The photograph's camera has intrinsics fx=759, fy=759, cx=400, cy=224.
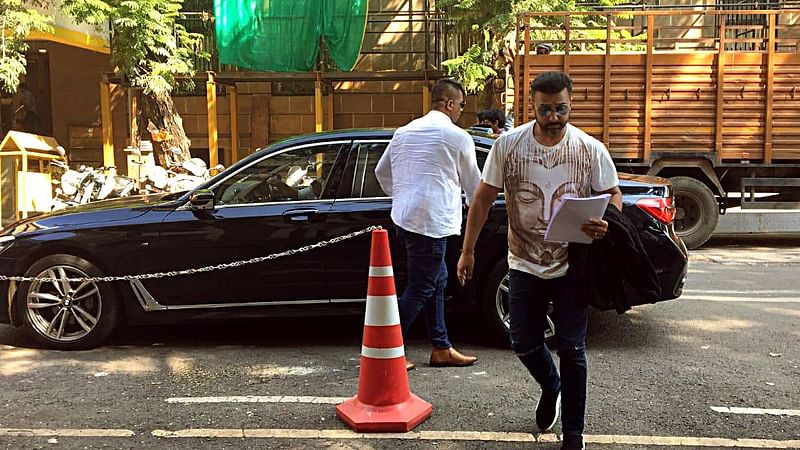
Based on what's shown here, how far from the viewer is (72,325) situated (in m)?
5.30

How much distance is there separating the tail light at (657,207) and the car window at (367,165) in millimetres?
1137

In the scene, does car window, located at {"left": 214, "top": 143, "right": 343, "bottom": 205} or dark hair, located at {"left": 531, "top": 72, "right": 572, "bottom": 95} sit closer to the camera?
dark hair, located at {"left": 531, "top": 72, "right": 572, "bottom": 95}

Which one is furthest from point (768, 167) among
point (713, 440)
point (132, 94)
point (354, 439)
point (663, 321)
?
point (132, 94)

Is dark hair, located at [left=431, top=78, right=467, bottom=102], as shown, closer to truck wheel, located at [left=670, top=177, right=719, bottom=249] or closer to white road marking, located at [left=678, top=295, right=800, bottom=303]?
white road marking, located at [left=678, top=295, right=800, bottom=303]

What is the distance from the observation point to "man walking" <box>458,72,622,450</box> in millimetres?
3301

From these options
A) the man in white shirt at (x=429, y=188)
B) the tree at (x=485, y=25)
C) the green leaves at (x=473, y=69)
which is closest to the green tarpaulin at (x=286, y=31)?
the tree at (x=485, y=25)

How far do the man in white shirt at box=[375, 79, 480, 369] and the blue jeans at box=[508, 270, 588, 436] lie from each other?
1.00 meters

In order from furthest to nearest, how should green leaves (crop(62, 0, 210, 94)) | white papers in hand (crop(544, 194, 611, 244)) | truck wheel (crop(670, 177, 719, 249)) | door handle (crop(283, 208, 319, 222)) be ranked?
green leaves (crop(62, 0, 210, 94)) < truck wheel (crop(670, 177, 719, 249)) < door handle (crop(283, 208, 319, 222)) < white papers in hand (crop(544, 194, 611, 244))

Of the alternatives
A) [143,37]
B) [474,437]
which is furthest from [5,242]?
[143,37]

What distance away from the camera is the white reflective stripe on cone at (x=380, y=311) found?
3869 millimetres

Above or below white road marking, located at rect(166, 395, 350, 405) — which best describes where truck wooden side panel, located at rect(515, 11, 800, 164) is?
above

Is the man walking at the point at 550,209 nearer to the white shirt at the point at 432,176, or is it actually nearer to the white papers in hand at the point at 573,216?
the white papers in hand at the point at 573,216

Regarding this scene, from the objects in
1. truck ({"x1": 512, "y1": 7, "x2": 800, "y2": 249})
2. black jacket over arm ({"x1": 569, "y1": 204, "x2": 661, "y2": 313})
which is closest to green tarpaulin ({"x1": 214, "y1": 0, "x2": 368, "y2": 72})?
truck ({"x1": 512, "y1": 7, "x2": 800, "y2": 249})

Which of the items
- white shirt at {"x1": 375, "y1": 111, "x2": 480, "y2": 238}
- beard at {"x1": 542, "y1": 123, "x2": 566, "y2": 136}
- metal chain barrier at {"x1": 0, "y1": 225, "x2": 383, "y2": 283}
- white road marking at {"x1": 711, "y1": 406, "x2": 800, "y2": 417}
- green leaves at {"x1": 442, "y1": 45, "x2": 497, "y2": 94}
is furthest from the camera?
green leaves at {"x1": 442, "y1": 45, "x2": 497, "y2": 94}
